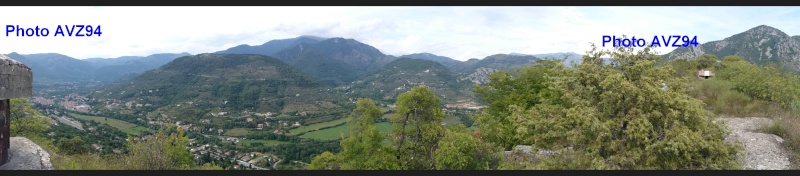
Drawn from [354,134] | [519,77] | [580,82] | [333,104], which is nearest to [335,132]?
[333,104]

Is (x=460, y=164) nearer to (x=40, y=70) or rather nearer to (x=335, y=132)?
(x=335, y=132)

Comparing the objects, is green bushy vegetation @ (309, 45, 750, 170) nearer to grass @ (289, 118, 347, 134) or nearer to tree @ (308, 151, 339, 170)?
tree @ (308, 151, 339, 170)

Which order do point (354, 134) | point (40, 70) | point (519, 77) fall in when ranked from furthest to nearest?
point (40, 70)
point (519, 77)
point (354, 134)

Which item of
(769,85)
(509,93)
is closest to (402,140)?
(509,93)

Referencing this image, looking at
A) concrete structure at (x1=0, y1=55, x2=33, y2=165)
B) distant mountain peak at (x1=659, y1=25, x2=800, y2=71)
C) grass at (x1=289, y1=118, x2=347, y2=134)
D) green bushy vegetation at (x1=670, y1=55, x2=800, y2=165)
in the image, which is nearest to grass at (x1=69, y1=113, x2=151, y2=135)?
grass at (x1=289, y1=118, x2=347, y2=134)

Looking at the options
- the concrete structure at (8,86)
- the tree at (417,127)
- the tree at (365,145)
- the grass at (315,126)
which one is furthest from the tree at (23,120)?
the grass at (315,126)

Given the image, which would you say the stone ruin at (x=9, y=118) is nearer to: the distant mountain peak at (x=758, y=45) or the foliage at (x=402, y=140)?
the foliage at (x=402, y=140)
